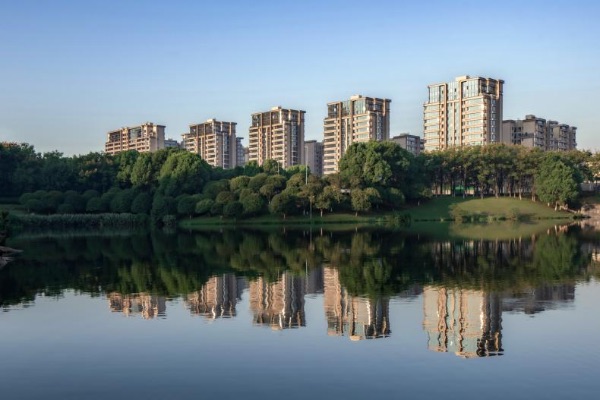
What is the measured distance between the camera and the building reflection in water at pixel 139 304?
2498 centimetres

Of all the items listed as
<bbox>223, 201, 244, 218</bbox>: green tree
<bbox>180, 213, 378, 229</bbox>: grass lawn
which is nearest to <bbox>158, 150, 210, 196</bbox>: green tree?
<bbox>180, 213, 378, 229</bbox>: grass lawn

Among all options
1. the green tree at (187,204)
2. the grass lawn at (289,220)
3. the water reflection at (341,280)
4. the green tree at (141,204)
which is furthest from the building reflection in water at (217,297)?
the green tree at (141,204)

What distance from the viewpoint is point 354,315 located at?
23359mm

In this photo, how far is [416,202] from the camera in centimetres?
11712

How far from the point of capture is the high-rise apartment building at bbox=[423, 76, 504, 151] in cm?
18250

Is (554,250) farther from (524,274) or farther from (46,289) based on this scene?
(46,289)

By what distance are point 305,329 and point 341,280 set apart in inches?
457

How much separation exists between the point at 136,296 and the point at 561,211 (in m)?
103

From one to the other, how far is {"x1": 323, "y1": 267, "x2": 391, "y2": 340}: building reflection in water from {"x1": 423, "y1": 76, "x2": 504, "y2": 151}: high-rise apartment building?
527ft

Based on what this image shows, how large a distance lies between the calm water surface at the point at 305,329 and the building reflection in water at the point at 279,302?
0.12 meters

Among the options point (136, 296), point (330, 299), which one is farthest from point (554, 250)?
point (136, 296)

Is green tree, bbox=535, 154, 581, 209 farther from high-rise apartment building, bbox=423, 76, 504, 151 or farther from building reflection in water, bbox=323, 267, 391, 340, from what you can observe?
building reflection in water, bbox=323, 267, 391, 340

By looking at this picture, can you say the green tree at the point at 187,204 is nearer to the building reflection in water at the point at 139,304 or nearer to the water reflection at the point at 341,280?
the water reflection at the point at 341,280

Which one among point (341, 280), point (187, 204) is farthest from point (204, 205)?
point (341, 280)
